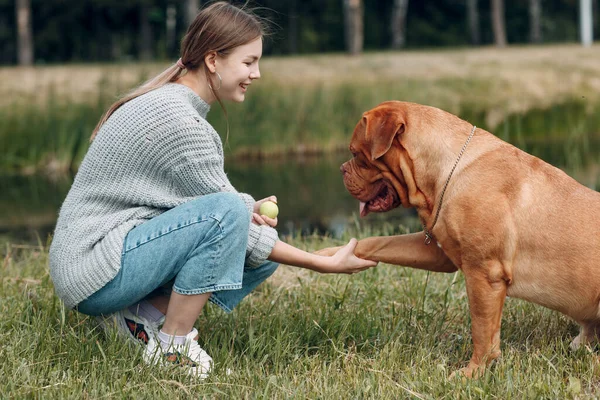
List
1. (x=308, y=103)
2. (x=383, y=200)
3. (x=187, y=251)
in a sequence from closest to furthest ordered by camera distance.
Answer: (x=187, y=251) → (x=383, y=200) → (x=308, y=103)

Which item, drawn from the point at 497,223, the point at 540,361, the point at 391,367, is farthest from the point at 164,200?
the point at 540,361

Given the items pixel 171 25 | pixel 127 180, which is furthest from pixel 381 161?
pixel 171 25

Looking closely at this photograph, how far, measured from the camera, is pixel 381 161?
419cm

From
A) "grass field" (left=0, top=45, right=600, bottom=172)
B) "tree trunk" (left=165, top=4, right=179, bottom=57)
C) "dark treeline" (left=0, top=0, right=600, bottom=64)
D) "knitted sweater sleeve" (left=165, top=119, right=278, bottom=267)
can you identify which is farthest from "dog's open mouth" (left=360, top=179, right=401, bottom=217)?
"tree trunk" (left=165, top=4, right=179, bottom=57)

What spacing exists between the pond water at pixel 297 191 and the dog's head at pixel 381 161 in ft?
12.4

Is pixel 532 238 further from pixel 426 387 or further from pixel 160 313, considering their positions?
pixel 160 313

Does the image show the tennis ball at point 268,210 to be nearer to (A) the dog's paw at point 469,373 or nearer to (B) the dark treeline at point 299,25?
(A) the dog's paw at point 469,373

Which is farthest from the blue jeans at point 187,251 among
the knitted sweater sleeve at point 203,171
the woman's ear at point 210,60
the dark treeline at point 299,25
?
the dark treeline at point 299,25

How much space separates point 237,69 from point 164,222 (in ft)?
2.92

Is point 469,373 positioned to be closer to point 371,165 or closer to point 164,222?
point 371,165

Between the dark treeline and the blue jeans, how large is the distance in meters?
36.2

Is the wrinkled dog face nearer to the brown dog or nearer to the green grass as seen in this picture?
A: the brown dog

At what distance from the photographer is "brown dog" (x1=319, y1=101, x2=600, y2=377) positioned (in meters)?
3.86

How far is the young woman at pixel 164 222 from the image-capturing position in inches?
148
